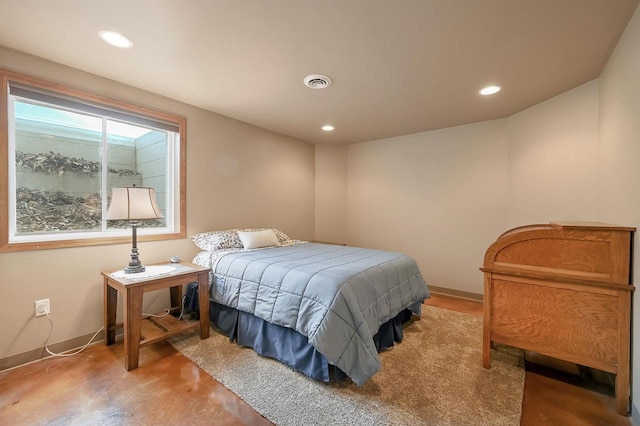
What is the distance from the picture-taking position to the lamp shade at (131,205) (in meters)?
1.98

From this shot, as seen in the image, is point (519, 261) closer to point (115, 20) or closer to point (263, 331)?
point (263, 331)

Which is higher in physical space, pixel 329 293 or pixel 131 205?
pixel 131 205

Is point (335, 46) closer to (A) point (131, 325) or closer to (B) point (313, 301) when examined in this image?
(B) point (313, 301)

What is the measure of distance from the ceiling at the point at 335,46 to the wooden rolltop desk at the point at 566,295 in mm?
1221

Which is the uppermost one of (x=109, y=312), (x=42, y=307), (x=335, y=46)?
(x=335, y=46)

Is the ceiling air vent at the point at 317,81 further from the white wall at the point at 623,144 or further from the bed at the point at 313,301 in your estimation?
the white wall at the point at 623,144

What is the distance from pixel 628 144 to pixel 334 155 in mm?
3371

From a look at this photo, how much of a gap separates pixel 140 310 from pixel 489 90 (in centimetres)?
343

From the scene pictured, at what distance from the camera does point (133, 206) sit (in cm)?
203

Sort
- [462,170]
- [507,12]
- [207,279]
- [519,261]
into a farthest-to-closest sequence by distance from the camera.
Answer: [462,170], [207,279], [519,261], [507,12]

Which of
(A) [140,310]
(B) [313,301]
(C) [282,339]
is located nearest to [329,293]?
(B) [313,301]

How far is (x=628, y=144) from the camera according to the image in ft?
5.48

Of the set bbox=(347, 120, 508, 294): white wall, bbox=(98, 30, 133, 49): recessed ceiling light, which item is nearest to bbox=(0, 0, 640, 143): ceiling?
bbox=(98, 30, 133, 49): recessed ceiling light

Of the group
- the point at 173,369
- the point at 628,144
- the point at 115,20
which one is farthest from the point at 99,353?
the point at 628,144
